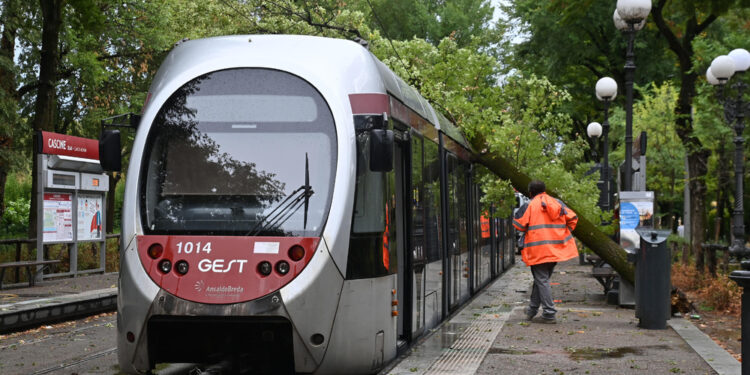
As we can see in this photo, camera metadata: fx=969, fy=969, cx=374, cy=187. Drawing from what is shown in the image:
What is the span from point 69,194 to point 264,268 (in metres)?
13.5

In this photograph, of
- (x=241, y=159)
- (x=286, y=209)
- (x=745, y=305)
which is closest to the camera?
(x=745, y=305)

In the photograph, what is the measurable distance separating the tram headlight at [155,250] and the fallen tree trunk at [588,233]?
891 centimetres

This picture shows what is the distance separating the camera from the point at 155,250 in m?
7.34

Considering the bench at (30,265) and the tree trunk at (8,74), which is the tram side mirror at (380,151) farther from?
the tree trunk at (8,74)

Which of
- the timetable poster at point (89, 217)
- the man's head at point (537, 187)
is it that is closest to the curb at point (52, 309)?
the timetable poster at point (89, 217)

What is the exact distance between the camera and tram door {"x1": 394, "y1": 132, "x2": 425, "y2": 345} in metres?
8.96

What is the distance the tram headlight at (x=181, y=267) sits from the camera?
7230 millimetres

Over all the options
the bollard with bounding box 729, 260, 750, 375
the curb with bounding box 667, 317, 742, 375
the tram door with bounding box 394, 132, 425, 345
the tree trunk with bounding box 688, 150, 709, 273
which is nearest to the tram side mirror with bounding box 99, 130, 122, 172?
the tram door with bounding box 394, 132, 425, 345

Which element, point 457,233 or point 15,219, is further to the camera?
point 15,219

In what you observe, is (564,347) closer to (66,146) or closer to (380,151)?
(380,151)

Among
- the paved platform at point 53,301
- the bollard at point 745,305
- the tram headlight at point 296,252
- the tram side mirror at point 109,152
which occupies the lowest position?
the paved platform at point 53,301

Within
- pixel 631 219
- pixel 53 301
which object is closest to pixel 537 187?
pixel 631 219

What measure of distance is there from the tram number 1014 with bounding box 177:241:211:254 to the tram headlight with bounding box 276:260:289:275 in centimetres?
54

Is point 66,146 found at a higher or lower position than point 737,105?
lower
